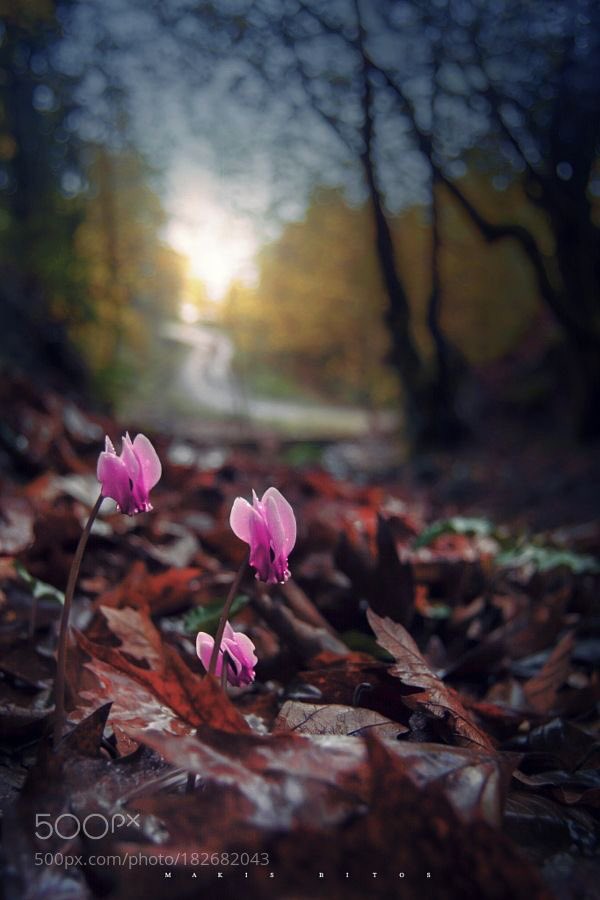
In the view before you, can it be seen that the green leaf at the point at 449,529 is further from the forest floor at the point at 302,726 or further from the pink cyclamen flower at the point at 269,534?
the pink cyclamen flower at the point at 269,534

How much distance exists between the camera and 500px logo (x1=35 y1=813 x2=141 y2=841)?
2.40 ft

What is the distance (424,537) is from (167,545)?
0.77 meters

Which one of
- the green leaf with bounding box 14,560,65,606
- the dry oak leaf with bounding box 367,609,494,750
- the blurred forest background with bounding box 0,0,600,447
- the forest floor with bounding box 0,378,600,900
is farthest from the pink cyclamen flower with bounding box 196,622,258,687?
the blurred forest background with bounding box 0,0,600,447

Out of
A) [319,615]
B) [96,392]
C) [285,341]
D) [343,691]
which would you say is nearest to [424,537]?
[319,615]

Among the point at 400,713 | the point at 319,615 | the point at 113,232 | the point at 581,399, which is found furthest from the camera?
the point at 113,232

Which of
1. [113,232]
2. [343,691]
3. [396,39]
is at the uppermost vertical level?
[396,39]

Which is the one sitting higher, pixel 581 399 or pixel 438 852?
pixel 438 852

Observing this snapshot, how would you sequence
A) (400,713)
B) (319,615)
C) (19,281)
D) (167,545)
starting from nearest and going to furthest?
(400,713)
(319,615)
(167,545)
(19,281)

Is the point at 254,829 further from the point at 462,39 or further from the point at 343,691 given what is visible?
the point at 462,39

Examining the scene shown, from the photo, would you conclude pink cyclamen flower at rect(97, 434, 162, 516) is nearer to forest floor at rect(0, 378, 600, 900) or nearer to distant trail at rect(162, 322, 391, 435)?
forest floor at rect(0, 378, 600, 900)

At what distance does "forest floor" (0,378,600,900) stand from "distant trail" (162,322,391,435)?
84.5ft

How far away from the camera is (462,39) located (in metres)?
5.22

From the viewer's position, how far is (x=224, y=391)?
3528cm

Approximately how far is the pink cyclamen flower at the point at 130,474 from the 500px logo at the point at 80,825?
336 mm
